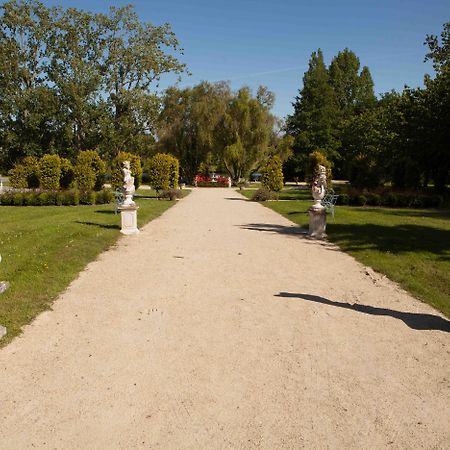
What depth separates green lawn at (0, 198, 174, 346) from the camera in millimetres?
5822

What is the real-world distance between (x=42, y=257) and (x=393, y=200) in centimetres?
2056

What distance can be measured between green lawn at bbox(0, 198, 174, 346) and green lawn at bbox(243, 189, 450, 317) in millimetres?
5655

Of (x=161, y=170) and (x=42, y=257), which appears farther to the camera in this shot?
(x=161, y=170)

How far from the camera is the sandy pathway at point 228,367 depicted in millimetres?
3172

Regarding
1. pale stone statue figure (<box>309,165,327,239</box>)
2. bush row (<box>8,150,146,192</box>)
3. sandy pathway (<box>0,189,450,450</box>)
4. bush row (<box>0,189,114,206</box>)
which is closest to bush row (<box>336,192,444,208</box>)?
bush row (<box>8,150,146,192</box>)

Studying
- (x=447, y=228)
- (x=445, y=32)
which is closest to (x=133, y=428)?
(x=447, y=228)

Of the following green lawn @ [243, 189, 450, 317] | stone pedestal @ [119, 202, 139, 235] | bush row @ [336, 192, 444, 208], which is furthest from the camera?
bush row @ [336, 192, 444, 208]

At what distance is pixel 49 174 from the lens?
25938 mm

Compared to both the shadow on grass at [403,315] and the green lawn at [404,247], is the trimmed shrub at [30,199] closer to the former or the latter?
the green lawn at [404,247]

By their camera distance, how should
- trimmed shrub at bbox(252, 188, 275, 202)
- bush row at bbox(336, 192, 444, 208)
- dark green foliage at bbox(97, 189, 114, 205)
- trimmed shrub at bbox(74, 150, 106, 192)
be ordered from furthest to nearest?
trimmed shrub at bbox(252, 188, 275, 202)
trimmed shrub at bbox(74, 150, 106, 192)
bush row at bbox(336, 192, 444, 208)
dark green foliage at bbox(97, 189, 114, 205)

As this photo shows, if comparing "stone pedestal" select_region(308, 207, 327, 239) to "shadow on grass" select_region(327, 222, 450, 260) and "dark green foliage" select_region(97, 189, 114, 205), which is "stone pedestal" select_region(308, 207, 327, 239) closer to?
"shadow on grass" select_region(327, 222, 450, 260)

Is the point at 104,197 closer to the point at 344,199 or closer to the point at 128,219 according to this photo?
the point at 128,219

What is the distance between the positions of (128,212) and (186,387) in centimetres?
928

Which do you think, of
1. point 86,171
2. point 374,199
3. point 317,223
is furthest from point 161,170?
point 317,223
